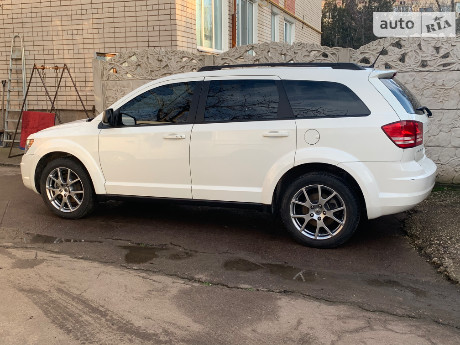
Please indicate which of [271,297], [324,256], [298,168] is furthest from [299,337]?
[298,168]

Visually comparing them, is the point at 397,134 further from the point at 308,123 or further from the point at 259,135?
the point at 259,135

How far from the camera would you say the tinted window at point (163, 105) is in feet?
18.0

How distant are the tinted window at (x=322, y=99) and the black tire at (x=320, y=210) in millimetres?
644

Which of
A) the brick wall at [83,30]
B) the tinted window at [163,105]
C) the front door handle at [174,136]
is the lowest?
the front door handle at [174,136]

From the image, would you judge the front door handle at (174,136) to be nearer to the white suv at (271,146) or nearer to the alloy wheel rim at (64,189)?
the white suv at (271,146)

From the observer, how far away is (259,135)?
5039 millimetres

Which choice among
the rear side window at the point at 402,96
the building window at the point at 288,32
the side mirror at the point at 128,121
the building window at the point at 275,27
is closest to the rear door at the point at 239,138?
the side mirror at the point at 128,121

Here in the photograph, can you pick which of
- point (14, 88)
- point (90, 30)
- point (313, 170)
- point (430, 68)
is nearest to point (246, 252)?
point (313, 170)

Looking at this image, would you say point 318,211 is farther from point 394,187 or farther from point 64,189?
point 64,189

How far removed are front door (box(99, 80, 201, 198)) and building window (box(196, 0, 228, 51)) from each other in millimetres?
6651

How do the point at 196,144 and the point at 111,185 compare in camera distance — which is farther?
the point at 111,185

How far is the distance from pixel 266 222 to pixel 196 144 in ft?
4.90

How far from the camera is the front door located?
539 centimetres

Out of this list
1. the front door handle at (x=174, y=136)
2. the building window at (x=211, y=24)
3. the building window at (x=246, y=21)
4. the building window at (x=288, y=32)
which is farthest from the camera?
the building window at (x=288, y=32)
